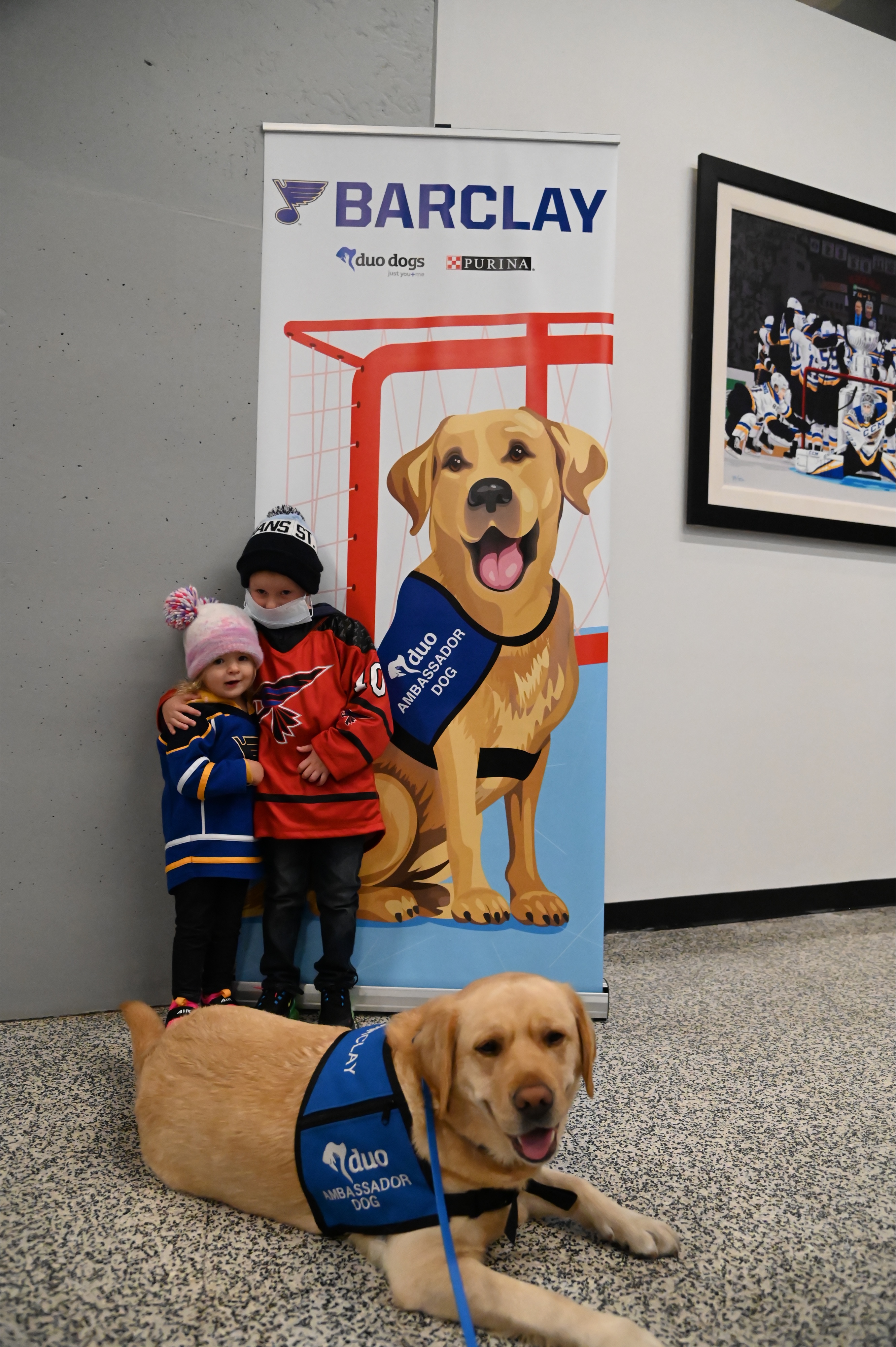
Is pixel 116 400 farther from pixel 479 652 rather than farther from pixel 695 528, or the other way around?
pixel 695 528

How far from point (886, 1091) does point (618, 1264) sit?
29.7 inches

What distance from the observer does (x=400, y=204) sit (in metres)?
1.74

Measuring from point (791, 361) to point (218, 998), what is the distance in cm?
246

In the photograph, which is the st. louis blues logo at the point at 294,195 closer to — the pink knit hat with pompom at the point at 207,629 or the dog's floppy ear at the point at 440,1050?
the pink knit hat with pompom at the point at 207,629

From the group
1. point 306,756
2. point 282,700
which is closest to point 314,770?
point 306,756

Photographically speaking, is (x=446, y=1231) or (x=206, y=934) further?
(x=206, y=934)

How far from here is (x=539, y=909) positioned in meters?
1.71

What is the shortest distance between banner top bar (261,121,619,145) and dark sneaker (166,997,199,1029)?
1804 mm

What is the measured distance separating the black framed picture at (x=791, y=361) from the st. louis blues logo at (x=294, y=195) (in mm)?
1227

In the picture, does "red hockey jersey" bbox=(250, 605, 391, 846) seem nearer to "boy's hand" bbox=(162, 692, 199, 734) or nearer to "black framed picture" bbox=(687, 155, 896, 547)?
"boy's hand" bbox=(162, 692, 199, 734)

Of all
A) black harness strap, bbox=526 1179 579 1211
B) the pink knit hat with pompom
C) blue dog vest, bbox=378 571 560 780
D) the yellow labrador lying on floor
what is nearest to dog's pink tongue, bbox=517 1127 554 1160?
the yellow labrador lying on floor

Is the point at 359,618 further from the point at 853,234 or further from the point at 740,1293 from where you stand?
the point at 853,234

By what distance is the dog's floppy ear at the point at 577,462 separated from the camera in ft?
5.71

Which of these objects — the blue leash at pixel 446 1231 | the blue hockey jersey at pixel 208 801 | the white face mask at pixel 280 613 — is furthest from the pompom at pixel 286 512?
the blue leash at pixel 446 1231
